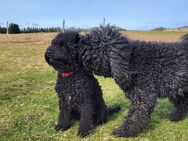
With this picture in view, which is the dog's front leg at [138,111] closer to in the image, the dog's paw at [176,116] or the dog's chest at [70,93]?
the dog's chest at [70,93]

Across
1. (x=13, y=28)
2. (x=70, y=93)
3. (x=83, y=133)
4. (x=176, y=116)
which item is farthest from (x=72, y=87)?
(x=13, y=28)

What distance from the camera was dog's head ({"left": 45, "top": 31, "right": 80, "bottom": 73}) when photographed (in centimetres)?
537

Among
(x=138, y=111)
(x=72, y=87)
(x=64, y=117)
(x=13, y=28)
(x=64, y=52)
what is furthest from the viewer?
(x=13, y=28)

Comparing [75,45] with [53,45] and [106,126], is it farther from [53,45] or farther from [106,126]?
[106,126]

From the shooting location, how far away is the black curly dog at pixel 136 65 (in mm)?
5203

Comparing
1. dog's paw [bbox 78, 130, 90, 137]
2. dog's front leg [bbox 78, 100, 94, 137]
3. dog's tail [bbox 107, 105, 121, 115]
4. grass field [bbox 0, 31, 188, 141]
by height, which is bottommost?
grass field [bbox 0, 31, 188, 141]

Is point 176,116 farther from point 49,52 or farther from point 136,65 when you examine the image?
point 49,52

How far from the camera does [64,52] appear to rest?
212 inches

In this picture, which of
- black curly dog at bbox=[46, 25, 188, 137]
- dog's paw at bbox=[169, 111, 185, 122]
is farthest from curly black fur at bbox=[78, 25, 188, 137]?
dog's paw at bbox=[169, 111, 185, 122]

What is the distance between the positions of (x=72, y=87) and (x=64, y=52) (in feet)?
1.77

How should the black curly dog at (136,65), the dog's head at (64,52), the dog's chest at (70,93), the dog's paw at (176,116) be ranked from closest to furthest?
the black curly dog at (136,65) < the dog's head at (64,52) < the dog's chest at (70,93) < the dog's paw at (176,116)

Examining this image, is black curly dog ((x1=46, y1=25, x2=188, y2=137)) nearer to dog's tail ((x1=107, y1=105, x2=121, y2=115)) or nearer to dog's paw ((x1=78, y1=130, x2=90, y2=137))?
dog's paw ((x1=78, y1=130, x2=90, y2=137))

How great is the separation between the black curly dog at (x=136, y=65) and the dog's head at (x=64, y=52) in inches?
0.6

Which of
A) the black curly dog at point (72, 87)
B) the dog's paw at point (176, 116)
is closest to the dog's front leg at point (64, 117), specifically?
the black curly dog at point (72, 87)
